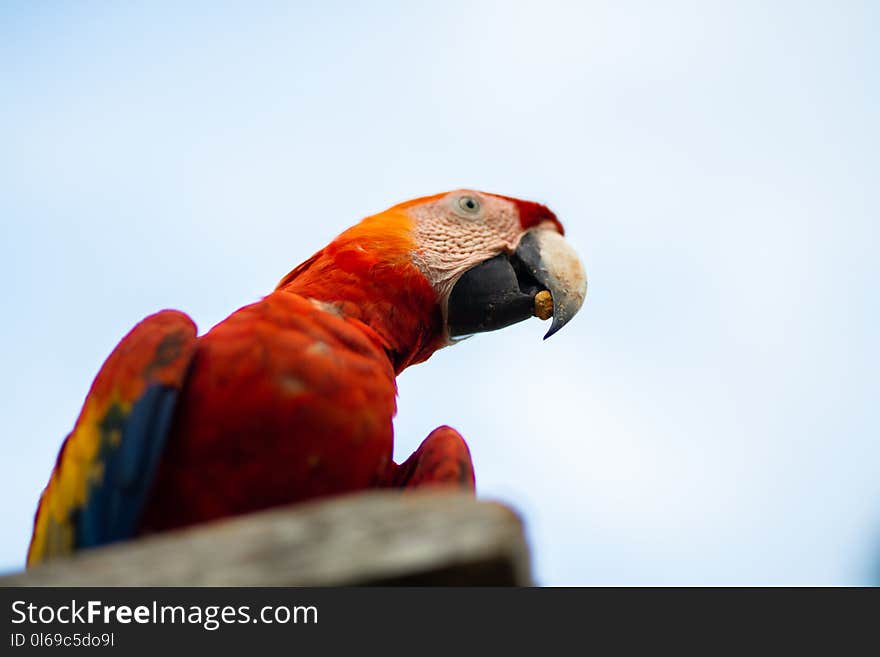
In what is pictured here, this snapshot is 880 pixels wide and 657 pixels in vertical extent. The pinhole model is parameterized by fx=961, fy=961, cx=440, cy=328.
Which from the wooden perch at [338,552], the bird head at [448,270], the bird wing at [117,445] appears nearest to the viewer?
the wooden perch at [338,552]

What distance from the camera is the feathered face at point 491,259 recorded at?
3604mm

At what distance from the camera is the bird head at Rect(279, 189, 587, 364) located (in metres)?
3.34

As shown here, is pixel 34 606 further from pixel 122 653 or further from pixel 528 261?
pixel 528 261

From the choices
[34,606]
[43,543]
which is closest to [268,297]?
[43,543]

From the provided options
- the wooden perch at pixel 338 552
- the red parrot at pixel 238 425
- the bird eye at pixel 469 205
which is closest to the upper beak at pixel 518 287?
the bird eye at pixel 469 205

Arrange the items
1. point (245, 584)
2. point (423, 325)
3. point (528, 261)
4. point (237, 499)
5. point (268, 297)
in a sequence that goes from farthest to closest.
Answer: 1. point (528, 261)
2. point (423, 325)
3. point (268, 297)
4. point (237, 499)
5. point (245, 584)

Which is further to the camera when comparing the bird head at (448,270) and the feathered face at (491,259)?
the feathered face at (491,259)

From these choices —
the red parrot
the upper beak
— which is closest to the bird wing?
the red parrot

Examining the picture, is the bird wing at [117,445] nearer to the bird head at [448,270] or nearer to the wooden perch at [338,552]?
the bird head at [448,270]

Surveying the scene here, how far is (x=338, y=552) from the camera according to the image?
4.43 feet

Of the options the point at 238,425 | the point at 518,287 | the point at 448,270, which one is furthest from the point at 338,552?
the point at 518,287

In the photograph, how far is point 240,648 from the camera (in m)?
1.41

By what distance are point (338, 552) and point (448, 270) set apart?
2307 mm

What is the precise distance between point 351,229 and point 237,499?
130cm
